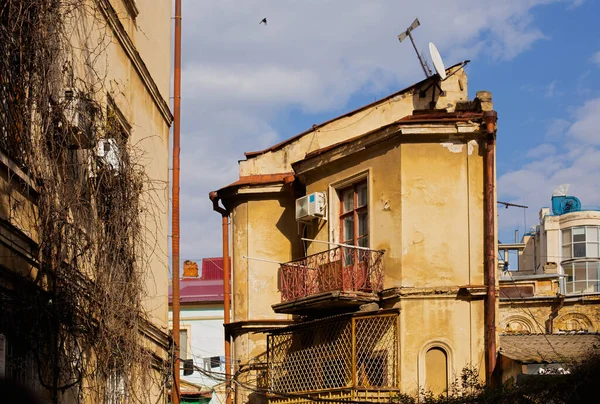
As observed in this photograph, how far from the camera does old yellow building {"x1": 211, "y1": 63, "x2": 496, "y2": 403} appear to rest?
62.8 ft

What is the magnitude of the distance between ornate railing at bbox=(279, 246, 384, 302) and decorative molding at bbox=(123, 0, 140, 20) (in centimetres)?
784

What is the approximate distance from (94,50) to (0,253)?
135 inches

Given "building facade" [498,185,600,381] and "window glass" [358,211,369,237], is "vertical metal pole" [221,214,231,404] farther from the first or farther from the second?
"building facade" [498,185,600,381]

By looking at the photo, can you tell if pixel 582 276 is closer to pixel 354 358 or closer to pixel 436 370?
pixel 436 370

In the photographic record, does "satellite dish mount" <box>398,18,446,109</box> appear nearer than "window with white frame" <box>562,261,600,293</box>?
Yes

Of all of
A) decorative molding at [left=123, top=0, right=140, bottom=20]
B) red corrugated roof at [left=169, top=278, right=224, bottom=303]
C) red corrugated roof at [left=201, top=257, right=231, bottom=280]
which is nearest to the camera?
decorative molding at [left=123, top=0, right=140, bottom=20]

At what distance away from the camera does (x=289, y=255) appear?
23.5m

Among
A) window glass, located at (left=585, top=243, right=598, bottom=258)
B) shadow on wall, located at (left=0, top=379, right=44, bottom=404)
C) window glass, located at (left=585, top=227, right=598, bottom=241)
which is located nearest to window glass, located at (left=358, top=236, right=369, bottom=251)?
shadow on wall, located at (left=0, top=379, right=44, bottom=404)

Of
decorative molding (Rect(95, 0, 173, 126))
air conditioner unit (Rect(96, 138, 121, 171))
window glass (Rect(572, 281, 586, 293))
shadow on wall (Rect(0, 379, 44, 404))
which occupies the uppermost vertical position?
decorative molding (Rect(95, 0, 173, 126))

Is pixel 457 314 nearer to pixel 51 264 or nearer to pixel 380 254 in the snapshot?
pixel 380 254

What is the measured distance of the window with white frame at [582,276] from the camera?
147 feet

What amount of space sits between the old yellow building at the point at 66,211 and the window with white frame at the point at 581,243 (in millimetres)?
37245

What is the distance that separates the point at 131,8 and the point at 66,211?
5.30 m

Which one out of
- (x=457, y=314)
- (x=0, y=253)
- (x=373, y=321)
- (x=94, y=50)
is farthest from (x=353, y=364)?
(x=0, y=253)
